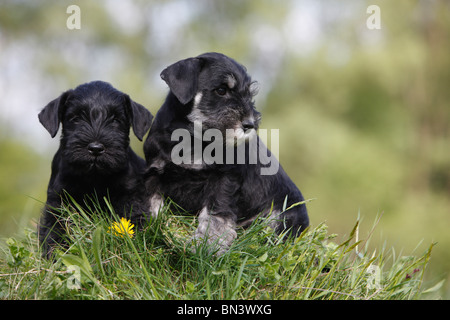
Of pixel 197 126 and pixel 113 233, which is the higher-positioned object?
pixel 197 126

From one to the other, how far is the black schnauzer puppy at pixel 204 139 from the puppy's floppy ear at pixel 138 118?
0.39 ft

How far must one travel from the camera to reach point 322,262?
300cm

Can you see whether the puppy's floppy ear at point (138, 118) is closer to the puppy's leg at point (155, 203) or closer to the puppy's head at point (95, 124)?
the puppy's head at point (95, 124)

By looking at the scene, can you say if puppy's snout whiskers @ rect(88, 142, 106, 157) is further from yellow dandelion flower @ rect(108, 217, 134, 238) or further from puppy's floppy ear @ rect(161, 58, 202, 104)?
puppy's floppy ear @ rect(161, 58, 202, 104)

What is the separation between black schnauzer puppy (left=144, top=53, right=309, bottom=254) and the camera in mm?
3494

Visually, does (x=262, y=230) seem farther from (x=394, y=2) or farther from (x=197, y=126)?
(x=394, y=2)

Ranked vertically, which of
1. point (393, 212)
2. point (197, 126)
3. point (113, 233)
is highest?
point (197, 126)

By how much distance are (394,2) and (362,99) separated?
3.00 meters

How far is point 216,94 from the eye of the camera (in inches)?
142

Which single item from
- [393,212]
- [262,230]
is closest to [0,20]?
[393,212]

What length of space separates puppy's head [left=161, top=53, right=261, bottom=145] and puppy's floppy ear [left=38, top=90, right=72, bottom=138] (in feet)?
2.49

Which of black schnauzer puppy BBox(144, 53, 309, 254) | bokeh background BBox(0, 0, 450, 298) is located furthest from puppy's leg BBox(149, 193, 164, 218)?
bokeh background BBox(0, 0, 450, 298)
